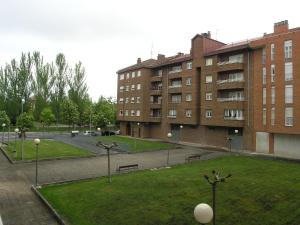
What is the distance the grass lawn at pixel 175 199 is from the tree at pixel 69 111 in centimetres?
5728

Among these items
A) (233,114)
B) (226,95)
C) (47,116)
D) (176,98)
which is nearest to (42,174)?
(233,114)

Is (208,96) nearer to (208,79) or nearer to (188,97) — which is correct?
A: (208,79)

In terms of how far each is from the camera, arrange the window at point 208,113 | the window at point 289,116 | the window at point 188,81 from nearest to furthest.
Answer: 1. the window at point 289,116
2. the window at point 208,113
3. the window at point 188,81

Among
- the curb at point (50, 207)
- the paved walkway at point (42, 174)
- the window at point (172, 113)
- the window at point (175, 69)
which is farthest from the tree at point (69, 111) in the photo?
the curb at point (50, 207)

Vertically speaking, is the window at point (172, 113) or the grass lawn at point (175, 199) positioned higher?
the window at point (172, 113)

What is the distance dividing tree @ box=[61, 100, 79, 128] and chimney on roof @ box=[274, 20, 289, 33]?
5254 centimetres

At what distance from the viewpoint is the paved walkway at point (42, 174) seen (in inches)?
662

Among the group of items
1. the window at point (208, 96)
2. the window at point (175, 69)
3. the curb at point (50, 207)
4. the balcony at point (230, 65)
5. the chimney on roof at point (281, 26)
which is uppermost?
the chimney on roof at point (281, 26)

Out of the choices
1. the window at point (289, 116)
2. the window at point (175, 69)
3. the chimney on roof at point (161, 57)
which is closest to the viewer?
the window at point (289, 116)

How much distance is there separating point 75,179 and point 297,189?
16209mm

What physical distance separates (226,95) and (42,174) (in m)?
29.9

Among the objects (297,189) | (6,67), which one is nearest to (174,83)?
(297,189)

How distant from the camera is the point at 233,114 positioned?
44438 mm

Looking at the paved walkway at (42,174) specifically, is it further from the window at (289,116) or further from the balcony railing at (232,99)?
the window at (289,116)
